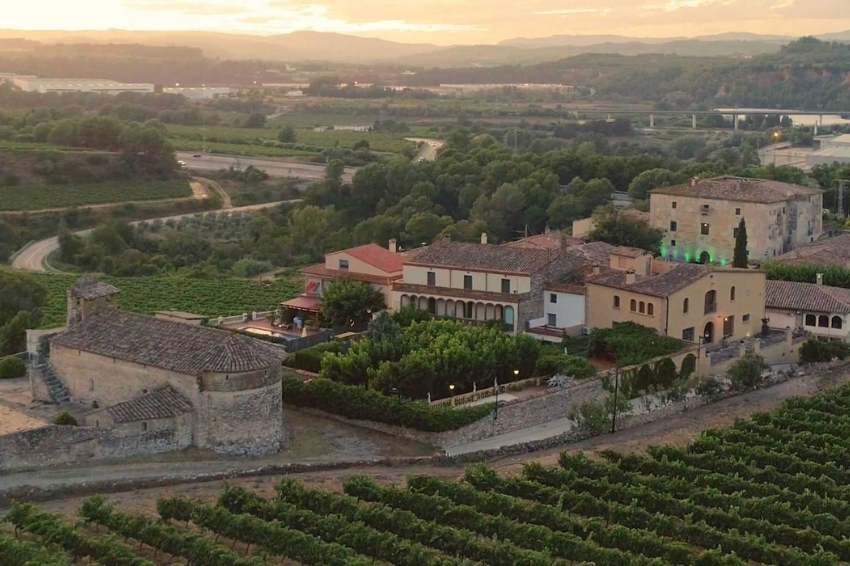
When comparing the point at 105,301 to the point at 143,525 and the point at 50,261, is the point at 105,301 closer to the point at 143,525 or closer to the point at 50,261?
the point at 143,525

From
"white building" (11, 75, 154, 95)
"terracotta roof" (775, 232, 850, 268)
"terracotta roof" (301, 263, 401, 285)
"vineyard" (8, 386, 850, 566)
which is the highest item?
"white building" (11, 75, 154, 95)

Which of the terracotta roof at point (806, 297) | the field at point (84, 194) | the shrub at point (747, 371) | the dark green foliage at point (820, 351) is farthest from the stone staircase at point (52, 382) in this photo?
the field at point (84, 194)

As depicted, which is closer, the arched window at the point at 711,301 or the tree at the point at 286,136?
the arched window at the point at 711,301

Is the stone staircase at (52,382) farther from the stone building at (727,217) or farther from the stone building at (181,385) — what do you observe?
the stone building at (727,217)

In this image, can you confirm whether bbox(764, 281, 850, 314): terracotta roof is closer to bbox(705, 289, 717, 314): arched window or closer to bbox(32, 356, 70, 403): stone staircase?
bbox(705, 289, 717, 314): arched window

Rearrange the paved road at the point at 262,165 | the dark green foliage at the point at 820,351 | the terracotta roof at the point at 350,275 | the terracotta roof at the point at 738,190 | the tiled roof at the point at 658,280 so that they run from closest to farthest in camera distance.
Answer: the tiled roof at the point at 658,280 < the dark green foliage at the point at 820,351 < the terracotta roof at the point at 350,275 < the terracotta roof at the point at 738,190 < the paved road at the point at 262,165

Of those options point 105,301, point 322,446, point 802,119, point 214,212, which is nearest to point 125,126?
point 214,212

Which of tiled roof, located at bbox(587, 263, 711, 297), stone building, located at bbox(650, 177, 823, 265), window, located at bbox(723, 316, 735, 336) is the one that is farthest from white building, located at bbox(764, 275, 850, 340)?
stone building, located at bbox(650, 177, 823, 265)

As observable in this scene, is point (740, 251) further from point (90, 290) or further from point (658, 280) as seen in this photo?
point (90, 290)
